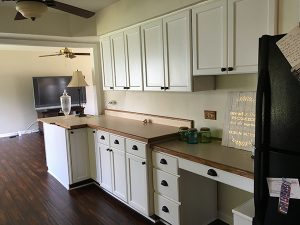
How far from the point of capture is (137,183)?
2.76m

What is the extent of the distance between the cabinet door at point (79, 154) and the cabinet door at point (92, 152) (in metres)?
0.06

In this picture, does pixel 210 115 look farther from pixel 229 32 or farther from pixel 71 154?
pixel 71 154

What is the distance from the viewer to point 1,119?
287 inches

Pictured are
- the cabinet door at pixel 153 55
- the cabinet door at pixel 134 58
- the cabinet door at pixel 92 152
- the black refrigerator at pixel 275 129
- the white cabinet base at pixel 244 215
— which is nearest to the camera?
the black refrigerator at pixel 275 129

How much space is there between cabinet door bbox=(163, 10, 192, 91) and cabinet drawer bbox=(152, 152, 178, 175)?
69 centimetres

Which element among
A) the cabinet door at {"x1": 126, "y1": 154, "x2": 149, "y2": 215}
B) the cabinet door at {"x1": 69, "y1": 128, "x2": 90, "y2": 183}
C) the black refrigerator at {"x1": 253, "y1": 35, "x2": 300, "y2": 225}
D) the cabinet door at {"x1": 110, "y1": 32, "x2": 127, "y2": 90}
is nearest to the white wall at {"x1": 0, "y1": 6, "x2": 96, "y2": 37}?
the cabinet door at {"x1": 110, "y1": 32, "x2": 127, "y2": 90}

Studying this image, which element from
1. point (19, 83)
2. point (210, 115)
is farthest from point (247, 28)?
point (19, 83)

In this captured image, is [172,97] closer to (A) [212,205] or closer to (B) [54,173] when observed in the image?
(A) [212,205]

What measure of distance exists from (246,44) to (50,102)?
6808 millimetres

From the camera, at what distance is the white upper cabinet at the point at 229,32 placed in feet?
6.23

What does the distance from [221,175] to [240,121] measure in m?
0.62

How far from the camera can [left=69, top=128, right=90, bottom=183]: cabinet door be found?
360 centimetres

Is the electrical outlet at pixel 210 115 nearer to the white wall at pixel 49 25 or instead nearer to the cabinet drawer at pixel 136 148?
the cabinet drawer at pixel 136 148

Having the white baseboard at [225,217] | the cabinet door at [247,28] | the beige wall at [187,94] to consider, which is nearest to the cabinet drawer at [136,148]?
the beige wall at [187,94]
